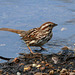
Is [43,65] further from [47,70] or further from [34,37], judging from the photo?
[34,37]

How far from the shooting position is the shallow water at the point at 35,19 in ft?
33.4

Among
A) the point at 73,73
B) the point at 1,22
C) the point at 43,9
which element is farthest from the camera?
the point at 43,9

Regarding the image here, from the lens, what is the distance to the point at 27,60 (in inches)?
344

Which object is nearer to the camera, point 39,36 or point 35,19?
point 39,36

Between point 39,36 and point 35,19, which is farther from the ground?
point 35,19

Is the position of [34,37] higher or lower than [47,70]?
higher

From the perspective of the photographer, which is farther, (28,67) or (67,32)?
(67,32)

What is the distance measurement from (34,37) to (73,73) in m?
2.34

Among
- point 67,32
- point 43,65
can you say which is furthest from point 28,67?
point 67,32

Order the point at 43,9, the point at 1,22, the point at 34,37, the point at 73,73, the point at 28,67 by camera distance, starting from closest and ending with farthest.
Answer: the point at 73,73, the point at 28,67, the point at 34,37, the point at 1,22, the point at 43,9

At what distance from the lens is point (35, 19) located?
12695mm

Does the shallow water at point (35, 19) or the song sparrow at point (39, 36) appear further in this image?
the shallow water at point (35, 19)

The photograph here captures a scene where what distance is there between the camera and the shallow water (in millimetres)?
10192

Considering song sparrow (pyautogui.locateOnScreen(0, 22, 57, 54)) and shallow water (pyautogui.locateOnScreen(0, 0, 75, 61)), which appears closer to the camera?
song sparrow (pyautogui.locateOnScreen(0, 22, 57, 54))
